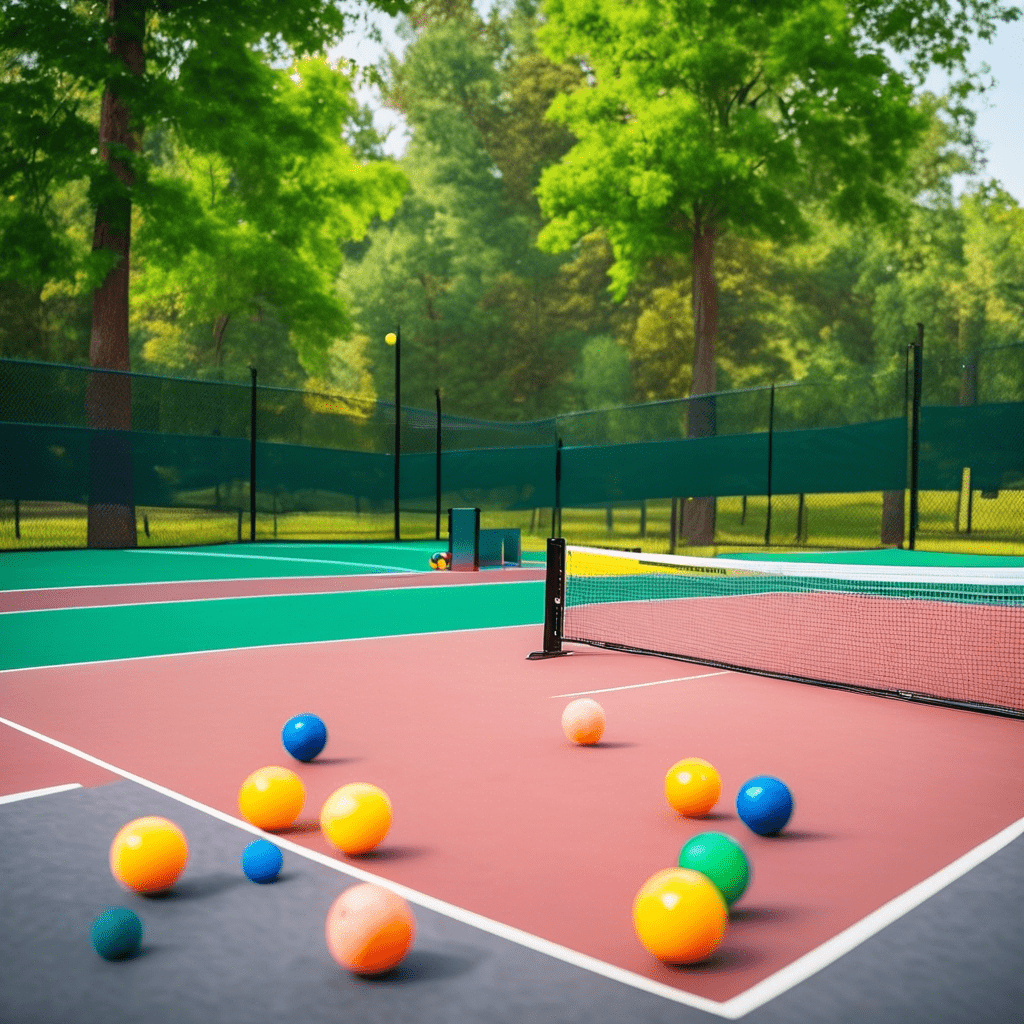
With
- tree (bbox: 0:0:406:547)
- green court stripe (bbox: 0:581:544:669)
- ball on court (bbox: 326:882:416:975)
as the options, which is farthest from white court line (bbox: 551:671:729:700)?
tree (bbox: 0:0:406:547)

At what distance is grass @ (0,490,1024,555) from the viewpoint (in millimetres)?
21578

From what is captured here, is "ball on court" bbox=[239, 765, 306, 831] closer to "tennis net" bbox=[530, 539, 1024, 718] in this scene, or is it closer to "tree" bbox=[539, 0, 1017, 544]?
"tennis net" bbox=[530, 539, 1024, 718]

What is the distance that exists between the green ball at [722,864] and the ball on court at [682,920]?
1.07ft

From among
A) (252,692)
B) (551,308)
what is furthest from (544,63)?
(252,692)

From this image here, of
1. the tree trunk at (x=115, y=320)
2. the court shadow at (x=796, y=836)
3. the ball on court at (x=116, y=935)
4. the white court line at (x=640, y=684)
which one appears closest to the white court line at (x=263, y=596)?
the white court line at (x=640, y=684)

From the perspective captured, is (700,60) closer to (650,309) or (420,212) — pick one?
(650,309)

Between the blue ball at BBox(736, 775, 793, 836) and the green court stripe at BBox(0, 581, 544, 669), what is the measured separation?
5824 mm

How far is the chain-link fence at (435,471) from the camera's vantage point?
62.2 feet

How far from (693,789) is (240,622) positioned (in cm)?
734

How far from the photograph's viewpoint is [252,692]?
24.3 ft

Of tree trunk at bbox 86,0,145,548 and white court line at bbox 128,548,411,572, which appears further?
tree trunk at bbox 86,0,145,548

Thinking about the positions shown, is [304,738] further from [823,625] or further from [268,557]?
[268,557]

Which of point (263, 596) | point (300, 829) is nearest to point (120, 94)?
point (263, 596)

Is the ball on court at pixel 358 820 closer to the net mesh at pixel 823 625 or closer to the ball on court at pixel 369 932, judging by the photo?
the ball on court at pixel 369 932
